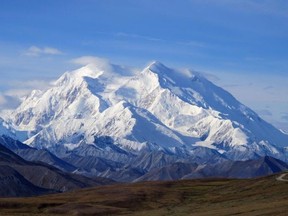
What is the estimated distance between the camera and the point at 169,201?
171 metres

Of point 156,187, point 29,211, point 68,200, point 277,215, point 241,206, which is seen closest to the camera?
point 277,215

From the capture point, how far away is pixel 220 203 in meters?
149

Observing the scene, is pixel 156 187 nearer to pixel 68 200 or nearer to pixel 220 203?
pixel 68 200

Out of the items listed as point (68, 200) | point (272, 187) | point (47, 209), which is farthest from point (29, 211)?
point (272, 187)

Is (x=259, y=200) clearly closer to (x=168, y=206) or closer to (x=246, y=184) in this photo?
(x=168, y=206)

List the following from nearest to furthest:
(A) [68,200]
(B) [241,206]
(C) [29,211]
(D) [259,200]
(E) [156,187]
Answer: (B) [241,206]
(D) [259,200]
(C) [29,211]
(A) [68,200]
(E) [156,187]

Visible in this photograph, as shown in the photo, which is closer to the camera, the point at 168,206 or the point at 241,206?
the point at 241,206

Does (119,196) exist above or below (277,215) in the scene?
below

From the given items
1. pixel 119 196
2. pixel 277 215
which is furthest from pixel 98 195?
pixel 277 215

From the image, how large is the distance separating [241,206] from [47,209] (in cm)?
4422

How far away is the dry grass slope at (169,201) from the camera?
132000mm

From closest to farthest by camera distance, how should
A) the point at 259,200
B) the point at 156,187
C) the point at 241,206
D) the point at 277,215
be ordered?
the point at 277,215 → the point at 241,206 → the point at 259,200 → the point at 156,187

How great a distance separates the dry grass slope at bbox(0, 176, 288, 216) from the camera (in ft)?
433

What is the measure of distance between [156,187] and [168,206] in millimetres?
39297
